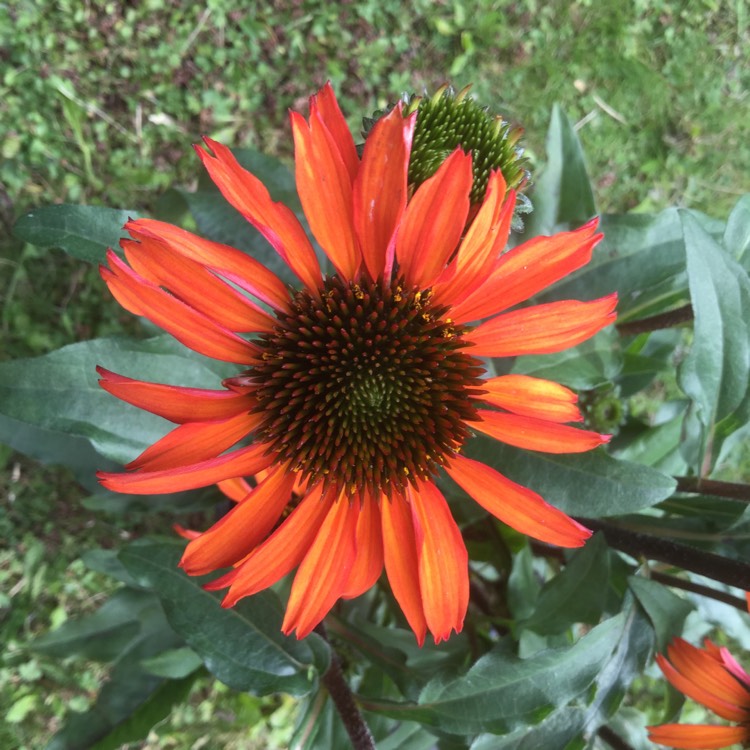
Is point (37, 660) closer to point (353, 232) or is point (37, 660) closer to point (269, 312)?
point (269, 312)

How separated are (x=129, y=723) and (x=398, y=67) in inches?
68.8

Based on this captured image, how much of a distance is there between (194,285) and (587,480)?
1.94 ft

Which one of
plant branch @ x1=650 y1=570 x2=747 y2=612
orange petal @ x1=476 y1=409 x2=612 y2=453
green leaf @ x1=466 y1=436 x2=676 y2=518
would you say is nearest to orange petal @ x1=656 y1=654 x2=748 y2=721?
plant branch @ x1=650 y1=570 x2=747 y2=612

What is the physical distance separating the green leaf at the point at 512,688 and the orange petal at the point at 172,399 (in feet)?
1.72

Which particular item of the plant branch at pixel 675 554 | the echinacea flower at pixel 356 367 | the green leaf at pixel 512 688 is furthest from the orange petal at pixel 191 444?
the plant branch at pixel 675 554

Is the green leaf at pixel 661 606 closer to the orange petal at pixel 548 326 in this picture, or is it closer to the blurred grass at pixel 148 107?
the orange petal at pixel 548 326

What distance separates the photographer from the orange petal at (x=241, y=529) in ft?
2.72

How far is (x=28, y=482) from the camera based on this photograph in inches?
66.9

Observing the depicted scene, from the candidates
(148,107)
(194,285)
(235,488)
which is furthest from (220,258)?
(148,107)

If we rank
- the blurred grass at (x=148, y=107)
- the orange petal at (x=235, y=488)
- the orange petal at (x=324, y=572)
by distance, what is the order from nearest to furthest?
1. the orange petal at (x=324, y=572)
2. the orange petal at (x=235, y=488)
3. the blurred grass at (x=148, y=107)

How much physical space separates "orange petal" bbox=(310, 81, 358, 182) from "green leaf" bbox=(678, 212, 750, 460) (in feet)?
1.65

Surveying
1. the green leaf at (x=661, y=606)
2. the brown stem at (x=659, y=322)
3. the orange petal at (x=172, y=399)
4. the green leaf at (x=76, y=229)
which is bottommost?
the green leaf at (x=661, y=606)

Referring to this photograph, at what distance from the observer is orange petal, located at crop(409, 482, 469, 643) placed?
89cm

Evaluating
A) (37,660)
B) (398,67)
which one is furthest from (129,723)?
(398,67)
